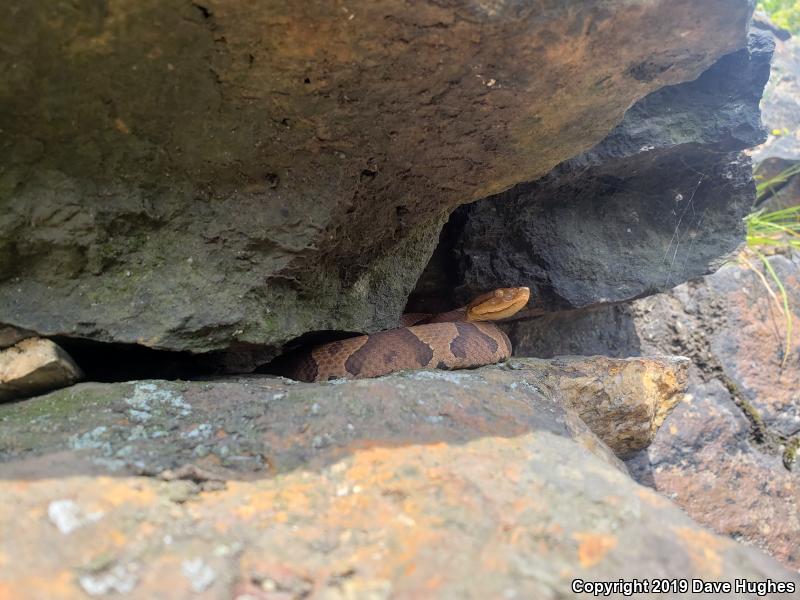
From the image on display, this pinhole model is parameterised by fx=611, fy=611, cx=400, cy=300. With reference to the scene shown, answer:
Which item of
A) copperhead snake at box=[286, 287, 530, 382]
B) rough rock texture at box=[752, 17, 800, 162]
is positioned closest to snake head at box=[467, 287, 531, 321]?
copperhead snake at box=[286, 287, 530, 382]

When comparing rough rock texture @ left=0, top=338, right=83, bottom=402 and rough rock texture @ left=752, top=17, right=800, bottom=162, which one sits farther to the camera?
rough rock texture @ left=752, top=17, right=800, bottom=162

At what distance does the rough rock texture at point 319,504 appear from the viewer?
947mm

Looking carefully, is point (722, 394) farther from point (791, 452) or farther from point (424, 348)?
point (424, 348)

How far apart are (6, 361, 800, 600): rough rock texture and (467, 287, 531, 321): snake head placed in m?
1.09

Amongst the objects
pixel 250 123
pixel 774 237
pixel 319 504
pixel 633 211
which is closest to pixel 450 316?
pixel 633 211

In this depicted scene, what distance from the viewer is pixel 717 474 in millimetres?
2910

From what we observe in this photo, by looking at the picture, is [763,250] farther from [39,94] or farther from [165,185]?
[39,94]

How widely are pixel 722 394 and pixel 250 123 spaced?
2.77m

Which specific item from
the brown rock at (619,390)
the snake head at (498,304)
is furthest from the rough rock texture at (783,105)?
the snake head at (498,304)

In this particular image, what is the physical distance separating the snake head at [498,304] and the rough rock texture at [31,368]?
64.4 inches

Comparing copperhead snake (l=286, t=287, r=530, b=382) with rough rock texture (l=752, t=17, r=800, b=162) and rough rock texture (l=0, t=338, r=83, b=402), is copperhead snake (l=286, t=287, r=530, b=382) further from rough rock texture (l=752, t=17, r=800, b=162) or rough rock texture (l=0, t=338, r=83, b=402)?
rough rock texture (l=752, t=17, r=800, b=162)

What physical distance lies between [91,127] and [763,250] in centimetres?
378

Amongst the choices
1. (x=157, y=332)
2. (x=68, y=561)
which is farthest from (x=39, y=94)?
Answer: (x=68, y=561)

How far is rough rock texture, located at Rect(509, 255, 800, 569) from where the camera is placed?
2830mm
